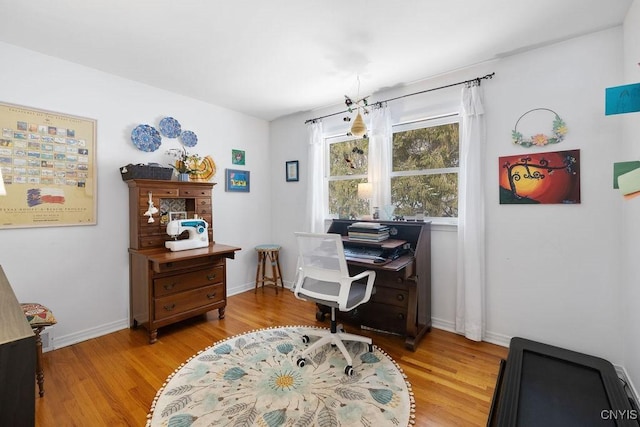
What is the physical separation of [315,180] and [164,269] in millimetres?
2018

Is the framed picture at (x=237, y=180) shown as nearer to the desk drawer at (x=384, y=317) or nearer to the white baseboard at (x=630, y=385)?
the desk drawer at (x=384, y=317)

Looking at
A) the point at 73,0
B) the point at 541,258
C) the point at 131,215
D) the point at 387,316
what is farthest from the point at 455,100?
the point at 131,215

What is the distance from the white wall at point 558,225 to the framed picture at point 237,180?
2.61 meters

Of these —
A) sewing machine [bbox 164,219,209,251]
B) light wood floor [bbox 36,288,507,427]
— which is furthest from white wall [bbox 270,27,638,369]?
sewing machine [bbox 164,219,209,251]

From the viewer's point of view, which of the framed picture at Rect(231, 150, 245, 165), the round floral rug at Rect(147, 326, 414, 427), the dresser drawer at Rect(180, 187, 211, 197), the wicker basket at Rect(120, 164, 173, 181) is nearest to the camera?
the round floral rug at Rect(147, 326, 414, 427)

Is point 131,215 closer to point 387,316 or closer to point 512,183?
point 387,316

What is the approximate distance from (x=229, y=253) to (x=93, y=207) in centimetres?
132

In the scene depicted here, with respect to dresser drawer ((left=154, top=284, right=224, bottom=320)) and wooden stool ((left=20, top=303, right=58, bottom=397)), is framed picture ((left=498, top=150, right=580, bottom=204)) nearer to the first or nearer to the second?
dresser drawer ((left=154, top=284, right=224, bottom=320))

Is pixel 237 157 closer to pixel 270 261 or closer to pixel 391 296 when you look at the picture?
pixel 270 261

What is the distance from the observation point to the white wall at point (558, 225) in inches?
81.4

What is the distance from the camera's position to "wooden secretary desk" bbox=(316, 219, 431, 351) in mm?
2436

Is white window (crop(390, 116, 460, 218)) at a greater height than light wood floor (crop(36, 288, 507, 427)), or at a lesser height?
greater

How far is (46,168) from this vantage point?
2.42 metres

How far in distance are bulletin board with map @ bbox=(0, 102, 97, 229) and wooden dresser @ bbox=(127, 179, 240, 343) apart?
41cm
